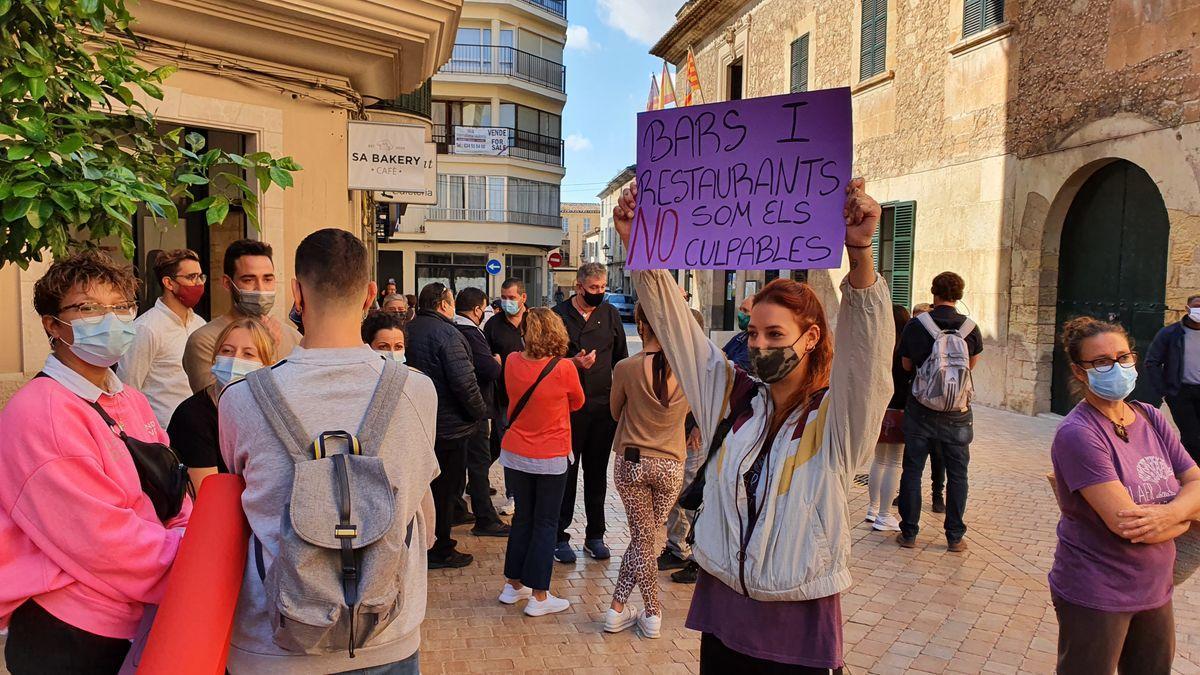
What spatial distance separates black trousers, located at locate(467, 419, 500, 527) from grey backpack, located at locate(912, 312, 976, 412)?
3417 millimetres

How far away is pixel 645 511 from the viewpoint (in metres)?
4.84

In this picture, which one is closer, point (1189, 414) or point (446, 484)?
point (446, 484)

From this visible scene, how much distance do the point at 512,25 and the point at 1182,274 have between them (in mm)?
33831

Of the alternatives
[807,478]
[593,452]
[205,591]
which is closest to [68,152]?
[205,591]

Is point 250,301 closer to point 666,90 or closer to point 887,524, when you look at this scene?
point 887,524

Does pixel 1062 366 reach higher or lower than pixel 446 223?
lower

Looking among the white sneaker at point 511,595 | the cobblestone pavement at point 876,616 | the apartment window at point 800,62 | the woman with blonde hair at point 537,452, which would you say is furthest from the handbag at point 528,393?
the apartment window at point 800,62

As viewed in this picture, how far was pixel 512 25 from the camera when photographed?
1513 inches

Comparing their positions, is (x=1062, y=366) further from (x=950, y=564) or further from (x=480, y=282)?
(x=480, y=282)

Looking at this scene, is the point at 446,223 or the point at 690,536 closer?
the point at 690,536

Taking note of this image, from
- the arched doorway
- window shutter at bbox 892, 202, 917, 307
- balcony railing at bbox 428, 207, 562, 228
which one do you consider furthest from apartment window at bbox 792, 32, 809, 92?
balcony railing at bbox 428, 207, 562, 228

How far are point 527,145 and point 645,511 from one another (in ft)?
120

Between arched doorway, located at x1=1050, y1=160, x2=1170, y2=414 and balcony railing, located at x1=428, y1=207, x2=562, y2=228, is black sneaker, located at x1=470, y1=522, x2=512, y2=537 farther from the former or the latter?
balcony railing, located at x1=428, y1=207, x2=562, y2=228

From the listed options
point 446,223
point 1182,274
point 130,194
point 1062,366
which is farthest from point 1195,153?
point 446,223
